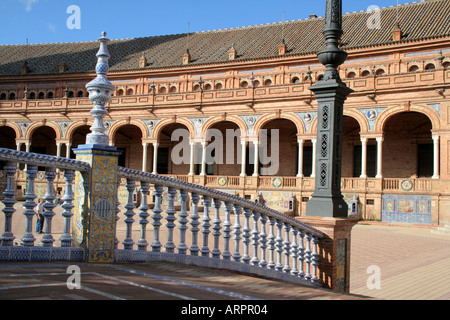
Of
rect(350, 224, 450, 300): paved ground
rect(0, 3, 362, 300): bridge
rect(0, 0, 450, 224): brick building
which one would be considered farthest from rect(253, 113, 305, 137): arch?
rect(0, 3, 362, 300): bridge

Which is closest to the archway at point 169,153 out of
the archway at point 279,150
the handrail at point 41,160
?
the archway at point 279,150

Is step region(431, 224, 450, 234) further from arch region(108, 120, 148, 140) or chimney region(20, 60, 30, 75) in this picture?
chimney region(20, 60, 30, 75)

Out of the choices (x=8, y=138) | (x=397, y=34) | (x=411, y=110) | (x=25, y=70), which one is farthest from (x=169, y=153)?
(x=411, y=110)

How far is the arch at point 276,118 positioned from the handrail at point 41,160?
2409cm

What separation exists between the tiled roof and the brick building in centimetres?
14

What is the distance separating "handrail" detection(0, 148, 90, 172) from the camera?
4391 millimetres

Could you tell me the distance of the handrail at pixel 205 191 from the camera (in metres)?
5.55

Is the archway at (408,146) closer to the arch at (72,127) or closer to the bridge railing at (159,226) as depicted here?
the arch at (72,127)

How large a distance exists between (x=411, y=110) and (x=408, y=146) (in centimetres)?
393

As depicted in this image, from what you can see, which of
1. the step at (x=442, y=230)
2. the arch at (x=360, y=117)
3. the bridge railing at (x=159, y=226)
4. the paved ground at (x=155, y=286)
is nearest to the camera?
the paved ground at (x=155, y=286)

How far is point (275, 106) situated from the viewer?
28.9m

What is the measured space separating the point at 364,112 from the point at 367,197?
4.81 m

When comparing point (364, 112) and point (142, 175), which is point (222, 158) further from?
point (142, 175)
